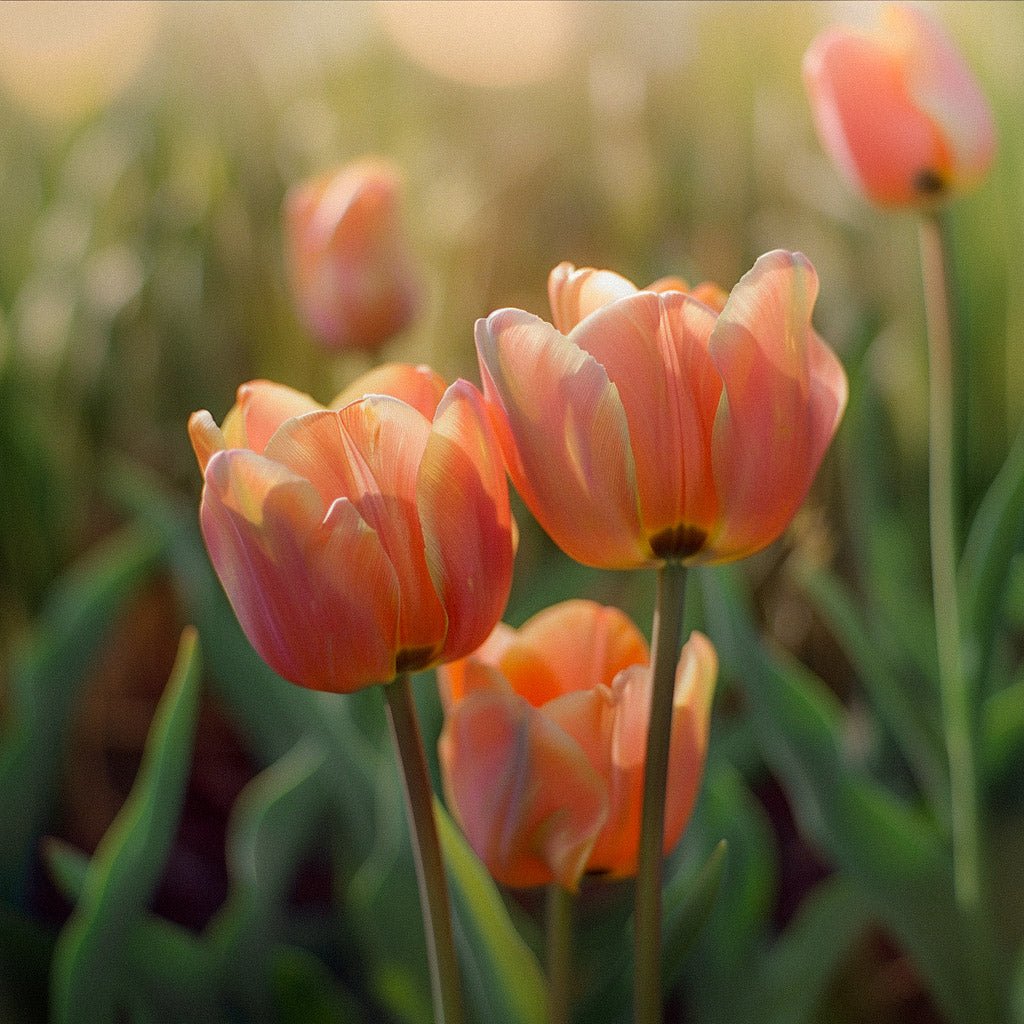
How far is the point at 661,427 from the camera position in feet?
1.06

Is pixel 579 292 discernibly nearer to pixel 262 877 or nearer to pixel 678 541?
pixel 678 541

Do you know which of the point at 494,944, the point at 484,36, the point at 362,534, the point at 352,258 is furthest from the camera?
the point at 484,36

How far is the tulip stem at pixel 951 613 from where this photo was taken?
24.0 inches

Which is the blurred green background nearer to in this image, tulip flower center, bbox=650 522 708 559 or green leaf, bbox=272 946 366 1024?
green leaf, bbox=272 946 366 1024

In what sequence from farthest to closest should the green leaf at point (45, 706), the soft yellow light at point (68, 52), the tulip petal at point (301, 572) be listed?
1. the soft yellow light at point (68, 52)
2. the green leaf at point (45, 706)
3. the tulip petal at point (301, 572)

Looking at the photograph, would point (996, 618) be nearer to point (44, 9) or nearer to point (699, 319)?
point (699, 319)

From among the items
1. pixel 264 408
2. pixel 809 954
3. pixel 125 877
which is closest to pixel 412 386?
pixel 264 408

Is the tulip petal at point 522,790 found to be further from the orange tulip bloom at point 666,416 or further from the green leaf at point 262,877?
the green leaf at point 262,877

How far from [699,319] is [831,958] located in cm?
43

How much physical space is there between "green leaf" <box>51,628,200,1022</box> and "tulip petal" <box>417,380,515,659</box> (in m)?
0.22

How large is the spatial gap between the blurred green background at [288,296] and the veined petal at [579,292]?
0.42m

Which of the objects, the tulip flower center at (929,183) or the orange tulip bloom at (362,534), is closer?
the orange tulip bloom at (362,534)

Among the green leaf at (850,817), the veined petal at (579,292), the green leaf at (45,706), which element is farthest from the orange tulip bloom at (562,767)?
the green leaf at (45,706)

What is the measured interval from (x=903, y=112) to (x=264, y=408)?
1.34 ft
